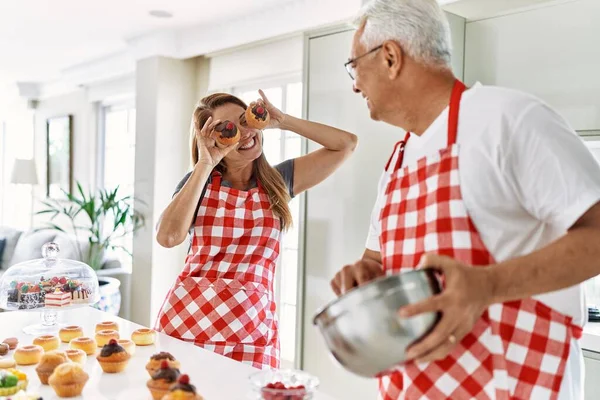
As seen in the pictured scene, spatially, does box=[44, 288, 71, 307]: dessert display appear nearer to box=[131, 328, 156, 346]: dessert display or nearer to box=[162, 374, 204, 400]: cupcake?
box=[131, 328, 156, 346]: dessert display

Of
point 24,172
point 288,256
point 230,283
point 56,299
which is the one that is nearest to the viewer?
point 230,283

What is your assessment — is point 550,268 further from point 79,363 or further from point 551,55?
point 551,55

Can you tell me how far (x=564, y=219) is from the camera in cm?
98

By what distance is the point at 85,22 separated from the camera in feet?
15.4

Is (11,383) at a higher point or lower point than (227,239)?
lower

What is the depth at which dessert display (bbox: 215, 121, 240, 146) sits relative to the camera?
1.93 meters

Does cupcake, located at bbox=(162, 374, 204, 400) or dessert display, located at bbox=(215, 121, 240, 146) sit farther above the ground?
dessert display, located at bbox=(215, 121, 240, 146)

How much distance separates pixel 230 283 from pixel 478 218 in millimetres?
969

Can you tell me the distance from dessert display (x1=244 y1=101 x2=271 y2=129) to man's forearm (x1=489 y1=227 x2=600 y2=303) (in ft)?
3.83

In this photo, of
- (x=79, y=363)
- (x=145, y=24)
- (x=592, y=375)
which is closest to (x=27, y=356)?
(x=79, y=363)

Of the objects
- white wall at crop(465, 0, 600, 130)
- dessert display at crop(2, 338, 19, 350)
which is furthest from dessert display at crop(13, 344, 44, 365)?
white wall at crop(465, 0, 600, 130)

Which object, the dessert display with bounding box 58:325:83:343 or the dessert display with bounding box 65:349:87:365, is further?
the dessert display with bounding box 58:325:83:343

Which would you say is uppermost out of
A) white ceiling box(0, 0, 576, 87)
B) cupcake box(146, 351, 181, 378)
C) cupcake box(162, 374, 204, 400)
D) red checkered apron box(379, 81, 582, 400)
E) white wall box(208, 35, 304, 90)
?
white ceiling box(0, 0, 576, 87)

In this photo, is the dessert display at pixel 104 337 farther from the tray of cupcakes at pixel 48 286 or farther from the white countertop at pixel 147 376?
the tray of cupcakes at pixel 48 286
